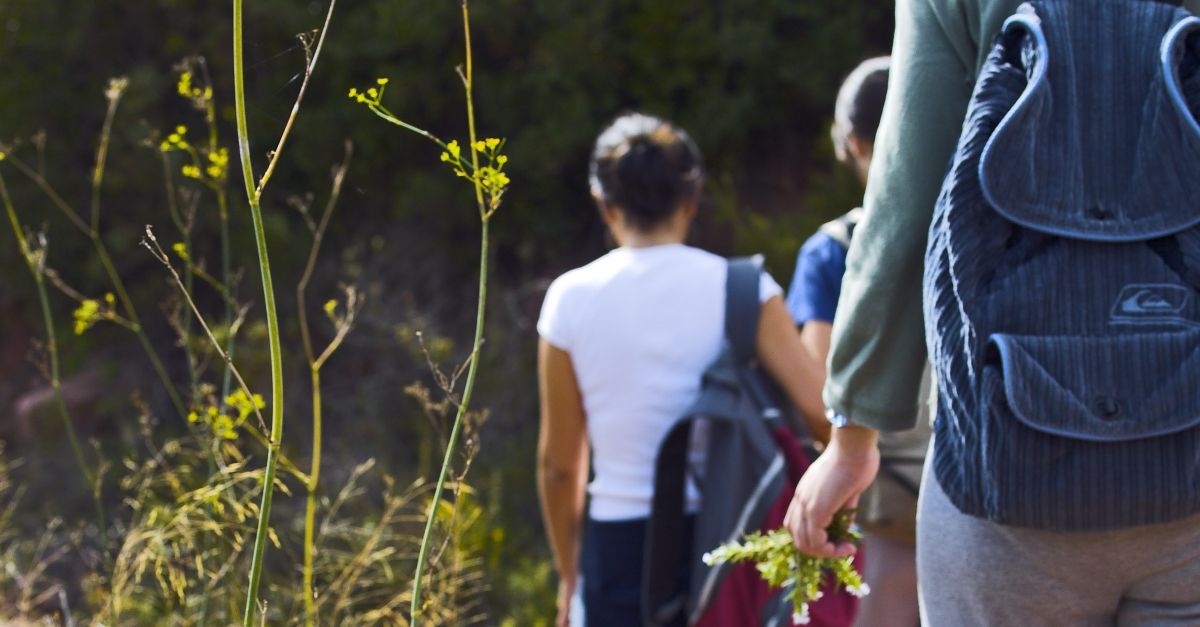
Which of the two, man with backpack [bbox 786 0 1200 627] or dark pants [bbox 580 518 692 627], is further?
dark pants [bbox 580 518 692 627]

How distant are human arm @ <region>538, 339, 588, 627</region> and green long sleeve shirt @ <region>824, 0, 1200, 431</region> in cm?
123

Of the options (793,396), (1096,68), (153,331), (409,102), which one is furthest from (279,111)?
(153,331)

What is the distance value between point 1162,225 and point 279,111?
1.07 metres

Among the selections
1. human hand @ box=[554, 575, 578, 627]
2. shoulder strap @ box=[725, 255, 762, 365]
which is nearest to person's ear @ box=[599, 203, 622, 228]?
shoulder strap @ box=[725, 255, 762, 365]

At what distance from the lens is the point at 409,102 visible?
606 centimetres

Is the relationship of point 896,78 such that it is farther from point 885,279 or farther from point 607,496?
point 607,496

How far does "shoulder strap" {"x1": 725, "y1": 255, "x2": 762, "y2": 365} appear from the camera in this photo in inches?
112

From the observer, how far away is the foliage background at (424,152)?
233 inches

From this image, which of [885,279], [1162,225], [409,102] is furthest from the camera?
[409,102]

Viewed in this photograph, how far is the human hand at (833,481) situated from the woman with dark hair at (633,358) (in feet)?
3.05

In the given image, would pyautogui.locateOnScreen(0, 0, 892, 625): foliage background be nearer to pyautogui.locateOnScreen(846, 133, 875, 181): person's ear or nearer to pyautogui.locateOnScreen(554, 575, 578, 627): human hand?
pyautogui.locateOnScreen(554, 575, 578, 627): human hand

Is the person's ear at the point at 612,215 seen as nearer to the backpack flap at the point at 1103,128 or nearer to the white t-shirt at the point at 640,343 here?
the white t-shirt at the point at 640,343

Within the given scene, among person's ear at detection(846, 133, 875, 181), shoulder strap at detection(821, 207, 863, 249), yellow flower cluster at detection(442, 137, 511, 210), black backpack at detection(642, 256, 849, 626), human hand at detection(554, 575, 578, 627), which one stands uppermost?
person's ear at detection(846, 133, 875, 181)


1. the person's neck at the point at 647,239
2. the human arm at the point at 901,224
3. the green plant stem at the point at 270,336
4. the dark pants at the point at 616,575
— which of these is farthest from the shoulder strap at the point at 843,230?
the green plant stem at the point at 270,336
